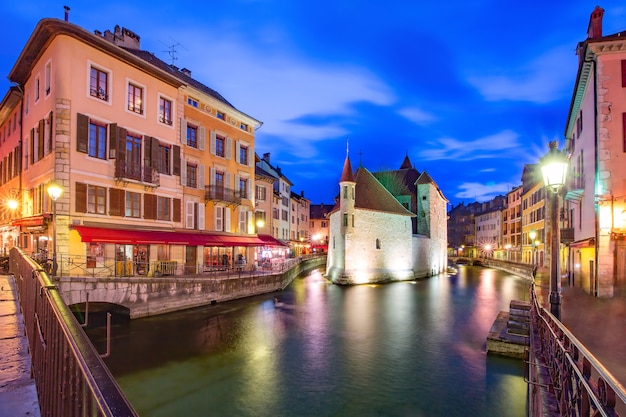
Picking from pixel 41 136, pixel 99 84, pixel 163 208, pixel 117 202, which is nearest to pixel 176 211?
pixel 163 208

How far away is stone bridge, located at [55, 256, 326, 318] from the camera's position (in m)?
16.7

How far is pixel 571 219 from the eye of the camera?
25672 mm

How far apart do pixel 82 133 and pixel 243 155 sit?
44.2ft

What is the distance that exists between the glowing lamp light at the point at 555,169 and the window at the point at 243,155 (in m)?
25.8

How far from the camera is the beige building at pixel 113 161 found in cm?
1931

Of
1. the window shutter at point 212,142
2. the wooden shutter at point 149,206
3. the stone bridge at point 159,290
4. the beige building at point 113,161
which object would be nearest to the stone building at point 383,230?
the beige building at point 113,161

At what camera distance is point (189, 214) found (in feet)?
86.5

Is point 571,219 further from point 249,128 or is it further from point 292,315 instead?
point 249,128

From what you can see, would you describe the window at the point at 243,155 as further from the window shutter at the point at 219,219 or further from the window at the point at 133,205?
the window at the point at 133,205

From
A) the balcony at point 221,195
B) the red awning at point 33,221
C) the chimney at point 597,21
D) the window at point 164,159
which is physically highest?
the chimney at point 597,21

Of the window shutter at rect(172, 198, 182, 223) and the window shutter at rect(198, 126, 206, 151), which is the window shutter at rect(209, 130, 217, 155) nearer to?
the window shutter at rect(198, 126, 206, 151)

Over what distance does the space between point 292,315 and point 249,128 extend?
16853 mm

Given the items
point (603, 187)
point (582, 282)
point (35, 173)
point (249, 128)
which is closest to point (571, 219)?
point (582, 282)

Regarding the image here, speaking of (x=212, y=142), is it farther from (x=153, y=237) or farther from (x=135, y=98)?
(x=153, y=237)
